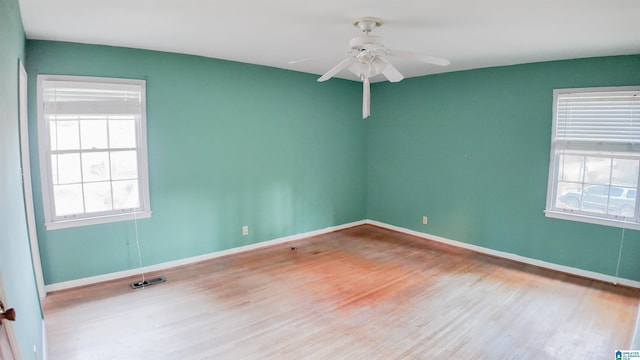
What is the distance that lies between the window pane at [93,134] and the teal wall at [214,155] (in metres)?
0.39

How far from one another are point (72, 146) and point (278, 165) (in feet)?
7.88

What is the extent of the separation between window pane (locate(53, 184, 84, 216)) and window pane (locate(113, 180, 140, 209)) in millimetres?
315

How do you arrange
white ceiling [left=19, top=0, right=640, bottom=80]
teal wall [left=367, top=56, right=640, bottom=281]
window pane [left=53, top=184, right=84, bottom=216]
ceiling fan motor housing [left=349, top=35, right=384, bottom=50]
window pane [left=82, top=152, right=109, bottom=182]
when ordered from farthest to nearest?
teal wall [left=367, top=56, right=640, bottom=281], window pane [left=82, top=152, right=109, bottom=182], window pane [left=53, top=184, right=84, bottom=216], ceiling fan motor housing [left=349, top=35, right=384, bottom=50], white ceiling [left=19, top=0, right=640, bottom=80]

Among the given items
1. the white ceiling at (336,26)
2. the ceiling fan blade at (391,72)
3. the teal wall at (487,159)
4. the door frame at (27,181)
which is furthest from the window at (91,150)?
the teal wall at (487,159)

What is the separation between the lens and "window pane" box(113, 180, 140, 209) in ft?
12.5

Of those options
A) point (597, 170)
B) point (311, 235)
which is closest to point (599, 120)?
point (597, 170)

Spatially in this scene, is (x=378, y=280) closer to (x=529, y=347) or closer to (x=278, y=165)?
(x=529, y=347)

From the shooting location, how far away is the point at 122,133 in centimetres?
378

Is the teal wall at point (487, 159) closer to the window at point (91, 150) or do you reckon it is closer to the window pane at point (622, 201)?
the window pane at point (622, 201)

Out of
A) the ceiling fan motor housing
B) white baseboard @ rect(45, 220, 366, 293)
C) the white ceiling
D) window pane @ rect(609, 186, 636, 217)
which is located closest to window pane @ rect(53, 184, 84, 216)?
white baseboard @ rect(45, 220, 366, 293)

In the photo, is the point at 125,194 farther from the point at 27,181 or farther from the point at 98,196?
the point at 27,181

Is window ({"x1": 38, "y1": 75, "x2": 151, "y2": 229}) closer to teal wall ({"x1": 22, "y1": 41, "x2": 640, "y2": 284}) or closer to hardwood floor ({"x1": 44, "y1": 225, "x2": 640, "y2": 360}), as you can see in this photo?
teal wall ({"x1": 22, "y1": 41, "x2": 640, "y2": 284})

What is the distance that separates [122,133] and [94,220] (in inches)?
37.1

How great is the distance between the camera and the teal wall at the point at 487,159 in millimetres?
3982
